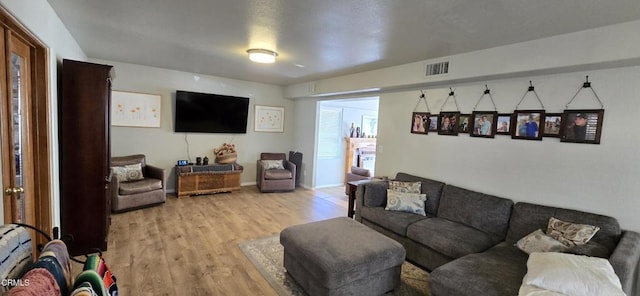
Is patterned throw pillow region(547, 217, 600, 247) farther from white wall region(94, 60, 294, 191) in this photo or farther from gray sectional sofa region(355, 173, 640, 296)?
white wall region(94, 60, 294, 191)

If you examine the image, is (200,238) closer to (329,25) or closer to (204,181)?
(204,181)

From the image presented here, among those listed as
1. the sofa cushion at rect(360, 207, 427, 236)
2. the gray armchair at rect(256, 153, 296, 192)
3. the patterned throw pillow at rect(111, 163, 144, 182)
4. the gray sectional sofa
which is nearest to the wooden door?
the patterned throw pillow at rect(111, 163, 144, 182)

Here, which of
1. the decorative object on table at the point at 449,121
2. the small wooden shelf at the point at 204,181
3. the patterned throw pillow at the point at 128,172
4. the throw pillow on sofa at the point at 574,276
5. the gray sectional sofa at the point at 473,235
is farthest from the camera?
the small wooden shelf at the point at 204,181

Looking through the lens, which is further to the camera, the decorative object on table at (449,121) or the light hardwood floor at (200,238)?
the decorative object on table at (449,121)

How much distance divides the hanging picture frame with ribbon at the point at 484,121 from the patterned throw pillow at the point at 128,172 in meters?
4.89

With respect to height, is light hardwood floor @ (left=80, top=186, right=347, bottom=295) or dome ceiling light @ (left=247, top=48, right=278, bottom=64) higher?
dome ceiling light @ (left=247, top=48, right=278, bottom=64)

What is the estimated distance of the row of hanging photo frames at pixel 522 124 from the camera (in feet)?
8.50

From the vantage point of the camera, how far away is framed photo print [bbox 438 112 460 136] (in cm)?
362

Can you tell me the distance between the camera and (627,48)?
2.16m

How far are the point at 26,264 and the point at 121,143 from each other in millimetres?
4252

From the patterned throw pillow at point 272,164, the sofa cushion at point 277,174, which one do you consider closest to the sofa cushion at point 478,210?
the sofa cushion at point 277,174

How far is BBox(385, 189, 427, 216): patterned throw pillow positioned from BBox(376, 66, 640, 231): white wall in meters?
0.51

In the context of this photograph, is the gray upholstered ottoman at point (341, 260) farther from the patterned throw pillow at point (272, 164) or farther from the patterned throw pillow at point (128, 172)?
the patterned throw pillow at point (272, 164)

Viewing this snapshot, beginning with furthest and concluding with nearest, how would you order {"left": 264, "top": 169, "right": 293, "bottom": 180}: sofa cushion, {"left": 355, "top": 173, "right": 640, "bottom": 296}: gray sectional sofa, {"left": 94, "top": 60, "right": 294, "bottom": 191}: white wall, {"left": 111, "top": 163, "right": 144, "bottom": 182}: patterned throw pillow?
1. {"left": 264, "top": 169, "right": 293, "bottom": 180}: sofa cushion
2. {"left": 94, "top": 60, "right": 294, "bottom": 191}: white wall
3. {"left": 111, "top": 163, "right": 144, "bottom": 182}: patterned throw pillow
4. {"left": 355, "top": 173, "right": 640, "bottom": 296}: gray sectional sofa
